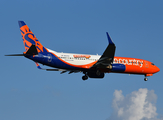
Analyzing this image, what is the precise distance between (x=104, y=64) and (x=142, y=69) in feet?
29.8

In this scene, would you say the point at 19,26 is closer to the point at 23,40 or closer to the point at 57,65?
the point at 23,40

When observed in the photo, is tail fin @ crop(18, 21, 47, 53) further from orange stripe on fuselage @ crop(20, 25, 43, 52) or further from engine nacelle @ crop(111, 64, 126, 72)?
engine nacelle @ crop(111, 64, 126, 72)

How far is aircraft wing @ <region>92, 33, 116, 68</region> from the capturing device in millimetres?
40156

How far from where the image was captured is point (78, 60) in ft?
149

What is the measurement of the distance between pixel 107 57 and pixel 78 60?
16.4ft

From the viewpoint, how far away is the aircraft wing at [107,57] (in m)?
40.2

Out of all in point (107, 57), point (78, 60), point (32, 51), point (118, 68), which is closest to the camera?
point (32, 51)

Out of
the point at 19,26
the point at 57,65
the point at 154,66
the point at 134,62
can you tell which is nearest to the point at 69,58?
the point at 57,65

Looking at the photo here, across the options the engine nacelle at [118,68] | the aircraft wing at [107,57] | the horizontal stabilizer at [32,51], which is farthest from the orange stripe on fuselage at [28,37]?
the engine nacelle at [118,68]

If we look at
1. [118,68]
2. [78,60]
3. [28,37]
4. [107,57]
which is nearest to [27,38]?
[28,37]

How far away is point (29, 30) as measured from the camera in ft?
149

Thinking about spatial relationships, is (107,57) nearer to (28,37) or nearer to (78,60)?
(78,60)

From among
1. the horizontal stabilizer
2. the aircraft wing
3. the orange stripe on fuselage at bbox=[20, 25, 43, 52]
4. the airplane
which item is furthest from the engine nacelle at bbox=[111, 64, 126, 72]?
the horizontal stabilizer

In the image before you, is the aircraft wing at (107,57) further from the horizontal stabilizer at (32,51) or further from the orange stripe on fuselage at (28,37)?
the horizontal stabilizer at (32,51)
